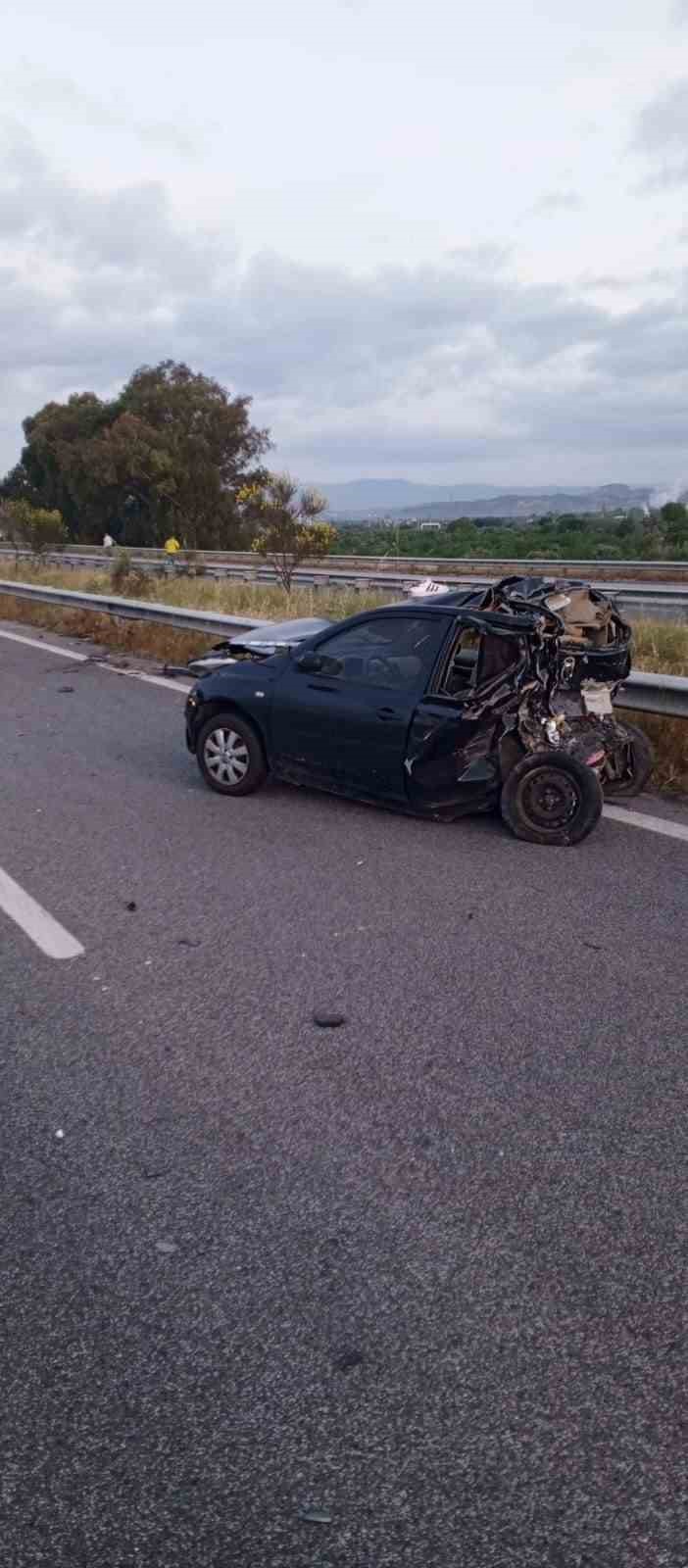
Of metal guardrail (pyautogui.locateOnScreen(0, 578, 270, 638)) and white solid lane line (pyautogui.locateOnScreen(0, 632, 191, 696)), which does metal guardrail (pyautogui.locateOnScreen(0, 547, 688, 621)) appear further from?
white solid lane line (pyautogui.locateOnScreen(0, 632, 191, 696))

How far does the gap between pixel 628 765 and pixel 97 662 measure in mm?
8944

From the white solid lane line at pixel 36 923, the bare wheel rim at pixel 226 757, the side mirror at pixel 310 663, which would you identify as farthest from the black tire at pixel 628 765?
the white solid lane line at pixel 36 923

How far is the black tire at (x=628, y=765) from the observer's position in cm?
768

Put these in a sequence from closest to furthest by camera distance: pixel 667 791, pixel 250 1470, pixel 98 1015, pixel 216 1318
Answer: pixel 250 1470, pixel 216 1318, pixel 98 1015, pixel 667 791

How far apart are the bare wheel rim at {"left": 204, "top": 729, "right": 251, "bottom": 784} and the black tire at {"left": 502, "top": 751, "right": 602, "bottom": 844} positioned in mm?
1889


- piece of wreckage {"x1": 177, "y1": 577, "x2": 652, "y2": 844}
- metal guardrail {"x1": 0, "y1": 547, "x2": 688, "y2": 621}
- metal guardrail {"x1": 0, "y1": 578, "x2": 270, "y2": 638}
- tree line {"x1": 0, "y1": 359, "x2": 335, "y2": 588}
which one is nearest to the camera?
piece of wreckage {"x1": 177, "y1": 577, "x2": 652, "y2": 844}

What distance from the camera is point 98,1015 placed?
15.2 feet

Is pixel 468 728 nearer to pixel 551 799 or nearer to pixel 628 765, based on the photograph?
pixel 551 799

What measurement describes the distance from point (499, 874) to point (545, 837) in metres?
0.63

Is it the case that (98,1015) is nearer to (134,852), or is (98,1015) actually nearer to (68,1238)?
(68,1238)

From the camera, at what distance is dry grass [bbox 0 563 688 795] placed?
28.2 feet

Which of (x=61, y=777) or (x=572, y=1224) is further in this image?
(x=61, y=777)

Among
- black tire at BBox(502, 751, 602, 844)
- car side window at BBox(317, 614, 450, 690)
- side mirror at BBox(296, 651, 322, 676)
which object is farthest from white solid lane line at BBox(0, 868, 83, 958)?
black tire at BBox(502, 751, 602, 844)

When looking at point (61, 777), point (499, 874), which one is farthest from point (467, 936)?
point (61, 777)
